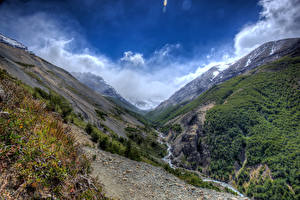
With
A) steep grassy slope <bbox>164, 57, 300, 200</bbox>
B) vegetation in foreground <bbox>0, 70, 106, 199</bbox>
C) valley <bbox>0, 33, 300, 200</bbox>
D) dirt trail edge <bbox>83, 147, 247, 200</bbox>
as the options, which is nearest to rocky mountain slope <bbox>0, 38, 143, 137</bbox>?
valley <bbox>0, 33, 300, 200</bbox>

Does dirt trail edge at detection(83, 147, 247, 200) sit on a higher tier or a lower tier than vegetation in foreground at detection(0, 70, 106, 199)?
lower

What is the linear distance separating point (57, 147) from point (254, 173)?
72.2 metres

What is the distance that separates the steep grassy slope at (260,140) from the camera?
46.8 metres

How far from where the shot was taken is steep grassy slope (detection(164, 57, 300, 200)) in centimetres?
4675

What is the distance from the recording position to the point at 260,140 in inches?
2494

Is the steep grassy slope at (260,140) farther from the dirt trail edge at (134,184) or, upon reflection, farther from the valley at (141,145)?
the dirt trail edge at (134,184)

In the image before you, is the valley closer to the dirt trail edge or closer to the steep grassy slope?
the dirt trail edge

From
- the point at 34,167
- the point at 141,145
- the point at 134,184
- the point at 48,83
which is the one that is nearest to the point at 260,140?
the point at 141,145

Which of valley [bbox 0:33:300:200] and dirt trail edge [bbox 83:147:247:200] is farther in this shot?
dirt trail edge [bbox 83:147:247:200]

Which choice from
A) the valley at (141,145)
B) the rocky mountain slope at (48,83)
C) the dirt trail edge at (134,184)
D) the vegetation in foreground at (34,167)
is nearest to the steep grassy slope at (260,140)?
the valley at (141,145)

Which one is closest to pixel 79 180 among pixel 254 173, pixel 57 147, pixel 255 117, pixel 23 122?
pixel 57 147

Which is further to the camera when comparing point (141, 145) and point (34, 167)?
point (141, 145)

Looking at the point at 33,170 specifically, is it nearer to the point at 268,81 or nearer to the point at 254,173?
the point at 254,173

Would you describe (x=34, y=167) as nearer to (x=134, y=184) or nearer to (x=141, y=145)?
(x=134, y=184)
